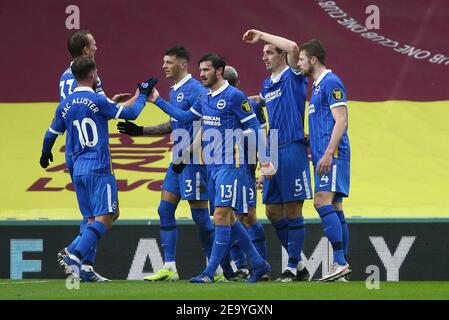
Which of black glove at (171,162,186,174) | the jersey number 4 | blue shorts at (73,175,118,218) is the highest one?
the jersey number 4

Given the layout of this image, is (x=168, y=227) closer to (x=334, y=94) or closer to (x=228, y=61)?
(x=334, y=94)

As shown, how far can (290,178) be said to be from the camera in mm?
9516

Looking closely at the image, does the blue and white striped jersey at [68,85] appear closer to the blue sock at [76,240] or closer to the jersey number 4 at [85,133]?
the jersey number 4 at [85,133]

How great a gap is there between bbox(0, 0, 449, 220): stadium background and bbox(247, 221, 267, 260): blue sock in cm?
220

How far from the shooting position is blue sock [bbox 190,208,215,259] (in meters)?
9.86

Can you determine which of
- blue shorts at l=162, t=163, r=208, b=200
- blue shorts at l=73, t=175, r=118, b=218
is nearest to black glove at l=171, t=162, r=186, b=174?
blue shorts at l=162, t=163, r=208, b=200

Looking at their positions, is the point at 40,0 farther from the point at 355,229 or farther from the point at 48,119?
the point at 355,229

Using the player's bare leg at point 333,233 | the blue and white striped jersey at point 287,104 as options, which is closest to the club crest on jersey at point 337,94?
the blue and white striped jersey at point 287,104

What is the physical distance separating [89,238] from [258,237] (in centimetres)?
171

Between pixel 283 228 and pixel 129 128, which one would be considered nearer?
pixel 129 128

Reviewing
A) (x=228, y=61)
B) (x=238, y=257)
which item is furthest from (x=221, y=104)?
(x=228, y=61)

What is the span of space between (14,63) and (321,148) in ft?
16.8

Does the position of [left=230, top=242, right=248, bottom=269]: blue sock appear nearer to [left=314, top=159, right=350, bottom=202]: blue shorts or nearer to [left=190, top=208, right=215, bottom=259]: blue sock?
[left=190, top=208, right=215, bottom=259]: blue sock

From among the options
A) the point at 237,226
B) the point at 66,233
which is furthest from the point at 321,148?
the point at 66,233
